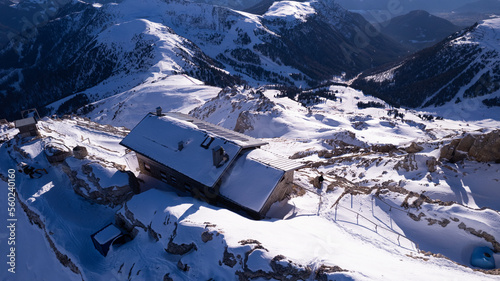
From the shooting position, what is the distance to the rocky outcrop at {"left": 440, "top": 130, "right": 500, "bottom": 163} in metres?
27.6

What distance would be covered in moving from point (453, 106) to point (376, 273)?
511ft

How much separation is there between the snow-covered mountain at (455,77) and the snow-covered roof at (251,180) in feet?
445

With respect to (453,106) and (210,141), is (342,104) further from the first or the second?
(210,141)

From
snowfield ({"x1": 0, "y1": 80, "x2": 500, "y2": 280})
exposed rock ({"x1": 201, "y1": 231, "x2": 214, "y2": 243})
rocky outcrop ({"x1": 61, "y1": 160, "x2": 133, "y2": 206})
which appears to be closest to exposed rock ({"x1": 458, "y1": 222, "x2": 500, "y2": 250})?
snowfield ({"x1": 0, "y1": 80, "x2": 500, "y2": 280})

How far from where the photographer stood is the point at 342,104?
5128 inches

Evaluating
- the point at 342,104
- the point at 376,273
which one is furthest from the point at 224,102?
the point at 342,104

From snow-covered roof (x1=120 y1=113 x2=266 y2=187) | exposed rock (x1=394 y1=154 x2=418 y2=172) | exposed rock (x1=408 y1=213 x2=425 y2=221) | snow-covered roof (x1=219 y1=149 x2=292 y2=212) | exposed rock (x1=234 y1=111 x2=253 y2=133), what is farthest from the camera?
exposed rock (x1=234 y1=111 x2=253 y2=133)

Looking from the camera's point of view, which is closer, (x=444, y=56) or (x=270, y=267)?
(x=270, y=267)

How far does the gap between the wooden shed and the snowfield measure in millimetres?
1869

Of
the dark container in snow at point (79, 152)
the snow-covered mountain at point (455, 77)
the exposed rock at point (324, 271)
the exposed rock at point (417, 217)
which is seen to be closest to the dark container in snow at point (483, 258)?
the exposed rock at point (417, 217)

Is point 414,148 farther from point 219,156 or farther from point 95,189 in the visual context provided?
point 95,189

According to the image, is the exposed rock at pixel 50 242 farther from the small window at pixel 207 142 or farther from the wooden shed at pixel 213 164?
the small window at pixel 207 142

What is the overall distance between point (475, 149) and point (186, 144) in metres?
31.4

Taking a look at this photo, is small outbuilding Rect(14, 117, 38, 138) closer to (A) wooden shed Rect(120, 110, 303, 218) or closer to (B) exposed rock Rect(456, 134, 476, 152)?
(A) wooden shed Rect(120, 110, 303, 218)
